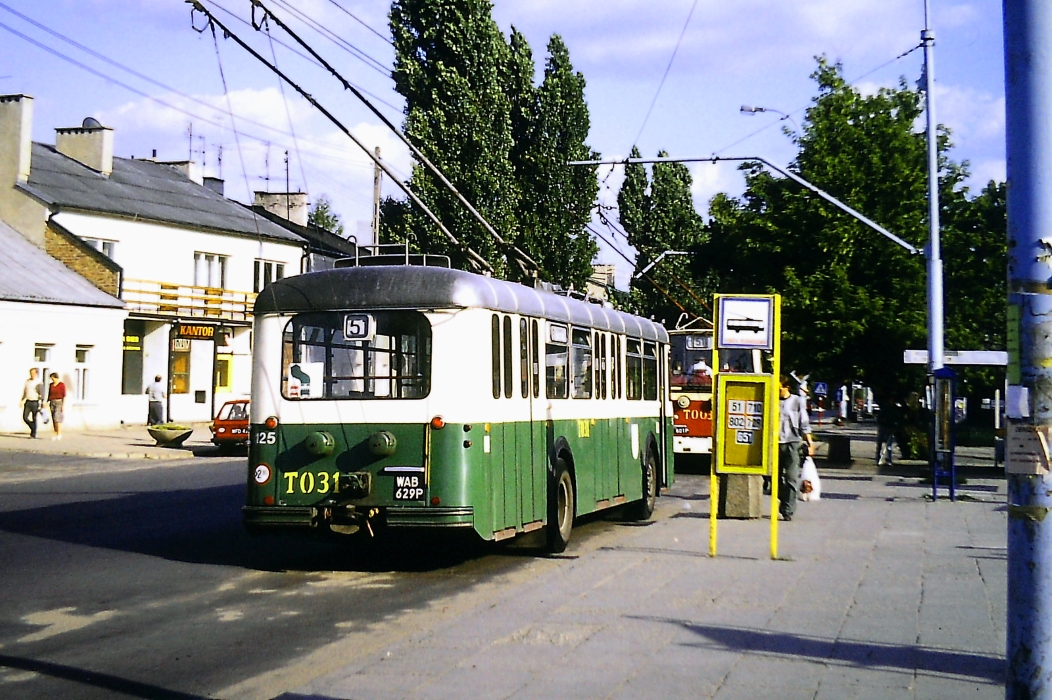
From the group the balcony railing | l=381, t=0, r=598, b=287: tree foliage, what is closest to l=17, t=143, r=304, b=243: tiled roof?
the balcony railing

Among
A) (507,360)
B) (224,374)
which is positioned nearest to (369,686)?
(507,360)

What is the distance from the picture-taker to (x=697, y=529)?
16.6 m

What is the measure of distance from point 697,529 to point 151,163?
4420 centimetres

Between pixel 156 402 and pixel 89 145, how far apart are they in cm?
1348

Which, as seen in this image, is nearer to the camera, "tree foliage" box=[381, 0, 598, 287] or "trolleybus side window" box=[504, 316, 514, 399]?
"trolleybus side window" box=[504, 316, 514, 399]

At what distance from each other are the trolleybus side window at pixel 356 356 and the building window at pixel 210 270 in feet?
124

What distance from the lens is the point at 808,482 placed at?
764 inches

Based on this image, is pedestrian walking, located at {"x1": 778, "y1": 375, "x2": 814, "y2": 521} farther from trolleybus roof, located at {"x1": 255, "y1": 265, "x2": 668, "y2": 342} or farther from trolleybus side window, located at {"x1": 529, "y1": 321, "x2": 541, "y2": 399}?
trolleybus roof, located at {"x1": 255, "y1": 265, "x2": 668, "y2": 342}

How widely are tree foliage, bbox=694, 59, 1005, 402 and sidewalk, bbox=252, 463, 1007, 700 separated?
54.6ft

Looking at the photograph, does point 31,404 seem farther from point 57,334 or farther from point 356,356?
point 356,356

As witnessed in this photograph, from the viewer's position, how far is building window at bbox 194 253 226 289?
4938 centimetres

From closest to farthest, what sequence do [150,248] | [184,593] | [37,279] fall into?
[184,593] → [37,279] → [150,248]

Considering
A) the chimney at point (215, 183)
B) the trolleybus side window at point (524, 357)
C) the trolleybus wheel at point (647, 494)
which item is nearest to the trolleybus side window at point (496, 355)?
the trolleybus side window at point (524, 357)

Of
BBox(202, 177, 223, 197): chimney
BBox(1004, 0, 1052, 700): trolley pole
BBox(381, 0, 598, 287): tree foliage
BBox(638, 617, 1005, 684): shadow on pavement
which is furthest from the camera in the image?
BBox(202, 177, 223, 197): chimney
